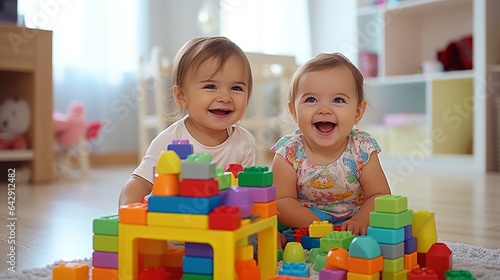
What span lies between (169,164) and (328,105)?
0.47 m

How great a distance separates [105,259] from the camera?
754 millimetres

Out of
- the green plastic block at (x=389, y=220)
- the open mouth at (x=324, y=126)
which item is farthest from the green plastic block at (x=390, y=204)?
the open mouth at (x=324, y=126)

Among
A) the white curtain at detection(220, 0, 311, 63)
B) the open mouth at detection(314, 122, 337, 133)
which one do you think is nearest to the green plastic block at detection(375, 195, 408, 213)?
the open mouth at detection(314, 122, 337, 133)

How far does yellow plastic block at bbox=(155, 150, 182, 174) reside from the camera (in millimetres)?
691

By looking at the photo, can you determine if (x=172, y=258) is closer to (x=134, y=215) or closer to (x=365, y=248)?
(x=134, y=215)

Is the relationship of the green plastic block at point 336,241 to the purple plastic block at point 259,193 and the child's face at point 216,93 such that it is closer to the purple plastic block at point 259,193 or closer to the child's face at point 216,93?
the purple plastic block at point 259,193

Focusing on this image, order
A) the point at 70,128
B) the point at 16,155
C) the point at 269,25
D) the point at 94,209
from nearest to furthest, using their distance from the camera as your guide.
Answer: the point at 94,209, the point at 16,155, the point at 70,128, the point at 269,25

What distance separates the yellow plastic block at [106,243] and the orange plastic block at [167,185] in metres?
0.10

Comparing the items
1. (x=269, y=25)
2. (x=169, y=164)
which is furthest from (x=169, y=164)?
(x=269, y=25)

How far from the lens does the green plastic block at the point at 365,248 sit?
2.36 feet

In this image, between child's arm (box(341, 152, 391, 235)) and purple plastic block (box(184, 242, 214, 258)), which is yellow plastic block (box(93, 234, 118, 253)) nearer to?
purple plastic block (box(184, 242, 214, 258))

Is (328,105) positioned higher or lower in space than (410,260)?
higher

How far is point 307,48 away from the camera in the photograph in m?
3.79

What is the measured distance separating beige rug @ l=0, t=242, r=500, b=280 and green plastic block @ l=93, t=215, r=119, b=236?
0.40ft
